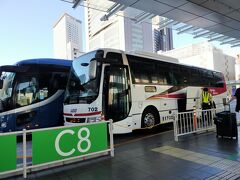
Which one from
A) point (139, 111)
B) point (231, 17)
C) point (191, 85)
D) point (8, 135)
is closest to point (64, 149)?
point (8, 135)

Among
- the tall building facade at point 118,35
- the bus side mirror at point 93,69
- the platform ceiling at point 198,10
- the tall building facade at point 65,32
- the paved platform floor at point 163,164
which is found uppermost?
the tall building facade at point 118,35

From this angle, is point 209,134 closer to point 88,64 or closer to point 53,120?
point 88,64

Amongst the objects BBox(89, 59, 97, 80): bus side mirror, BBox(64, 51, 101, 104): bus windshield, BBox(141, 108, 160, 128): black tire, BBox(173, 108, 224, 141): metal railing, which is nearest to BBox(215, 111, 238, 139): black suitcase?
BBox(173, 108, 224, 141): metal railing

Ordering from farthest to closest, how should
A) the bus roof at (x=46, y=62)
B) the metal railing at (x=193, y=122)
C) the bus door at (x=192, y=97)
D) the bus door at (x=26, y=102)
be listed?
the bus door at (x=192, y=97)
the bus roof at (x=46, y=62)
the bus door at (x=26, y=102)
the metal railing at (x=193, y=122)

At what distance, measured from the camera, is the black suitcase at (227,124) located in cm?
690

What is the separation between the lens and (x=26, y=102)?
8438 mm

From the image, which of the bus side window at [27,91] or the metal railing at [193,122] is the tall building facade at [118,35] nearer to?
the bus side window at [27,91]

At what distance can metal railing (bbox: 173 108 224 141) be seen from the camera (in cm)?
752

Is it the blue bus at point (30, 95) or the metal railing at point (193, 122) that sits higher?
the blue bus at point (30, 95)

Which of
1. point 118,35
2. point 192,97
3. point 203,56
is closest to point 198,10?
point 192,97

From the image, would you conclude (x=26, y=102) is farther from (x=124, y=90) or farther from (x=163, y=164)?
(x=163, y=164)

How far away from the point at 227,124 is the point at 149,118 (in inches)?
116

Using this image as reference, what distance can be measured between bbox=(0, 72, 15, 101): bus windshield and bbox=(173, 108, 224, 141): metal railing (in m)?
6.28

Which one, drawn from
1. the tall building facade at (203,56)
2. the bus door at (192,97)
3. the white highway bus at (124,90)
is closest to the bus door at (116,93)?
the white highway bus at (124,90)
